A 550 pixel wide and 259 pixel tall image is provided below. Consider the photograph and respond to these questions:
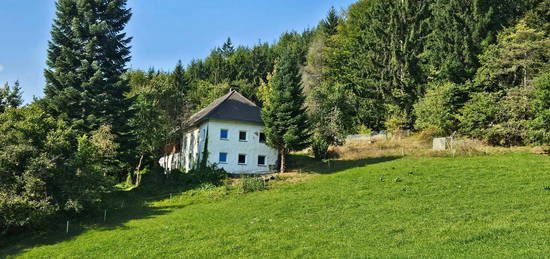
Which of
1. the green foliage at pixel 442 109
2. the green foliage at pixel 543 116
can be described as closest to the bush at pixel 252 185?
the green foliage at pixel 442 109

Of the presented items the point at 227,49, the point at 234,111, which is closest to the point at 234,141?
the point at 234,111

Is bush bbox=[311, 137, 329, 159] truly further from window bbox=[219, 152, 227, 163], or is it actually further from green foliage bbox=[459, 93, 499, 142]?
green foliage bbox=[459, 93, 499, 142]

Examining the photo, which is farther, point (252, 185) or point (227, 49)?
point (227, 49)

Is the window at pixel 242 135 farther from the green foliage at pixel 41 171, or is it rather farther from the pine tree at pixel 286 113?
the green foliage at pixel 41 171

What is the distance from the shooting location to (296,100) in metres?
39.1

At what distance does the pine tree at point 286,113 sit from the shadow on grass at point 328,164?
2.21 meters

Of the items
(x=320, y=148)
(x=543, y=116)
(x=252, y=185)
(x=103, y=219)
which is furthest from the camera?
(x=320, y=148)

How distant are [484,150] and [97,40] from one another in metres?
37.4

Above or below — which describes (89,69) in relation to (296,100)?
above

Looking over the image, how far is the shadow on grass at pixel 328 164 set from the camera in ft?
125

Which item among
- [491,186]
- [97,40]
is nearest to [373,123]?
[491,186]

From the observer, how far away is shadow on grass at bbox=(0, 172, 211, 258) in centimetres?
2542

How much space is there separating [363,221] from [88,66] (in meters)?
32.2

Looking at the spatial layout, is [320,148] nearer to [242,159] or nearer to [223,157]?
[242,159]
